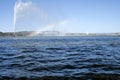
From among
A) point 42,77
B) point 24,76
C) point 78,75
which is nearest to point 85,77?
point 78,75

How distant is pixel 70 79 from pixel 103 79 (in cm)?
188

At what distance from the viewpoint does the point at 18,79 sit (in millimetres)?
12422

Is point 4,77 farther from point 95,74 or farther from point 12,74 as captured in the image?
point 95,74

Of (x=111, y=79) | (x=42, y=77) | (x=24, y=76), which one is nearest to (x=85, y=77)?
(x=111, y=79)

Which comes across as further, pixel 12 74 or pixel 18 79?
pixel 12 74

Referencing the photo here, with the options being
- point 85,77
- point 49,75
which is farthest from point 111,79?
point 49,75

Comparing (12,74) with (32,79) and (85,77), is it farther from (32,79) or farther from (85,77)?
(85,77)

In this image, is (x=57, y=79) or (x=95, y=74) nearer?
(x=57, y=79)

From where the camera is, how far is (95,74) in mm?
13641

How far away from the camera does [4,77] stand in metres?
12.8

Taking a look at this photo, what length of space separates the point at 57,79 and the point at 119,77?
3.60m

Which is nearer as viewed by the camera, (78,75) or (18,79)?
(18,79)

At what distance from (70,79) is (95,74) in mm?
2082

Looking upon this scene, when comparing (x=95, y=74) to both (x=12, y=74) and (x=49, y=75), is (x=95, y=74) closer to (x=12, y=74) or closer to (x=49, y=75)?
(x=49, y=75)
